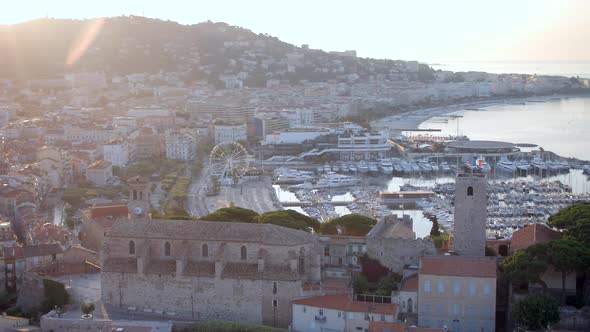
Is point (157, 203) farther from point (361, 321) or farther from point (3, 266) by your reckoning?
point (361, 321)

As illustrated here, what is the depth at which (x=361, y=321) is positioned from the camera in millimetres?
17125

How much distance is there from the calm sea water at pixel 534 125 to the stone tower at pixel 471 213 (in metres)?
40.3

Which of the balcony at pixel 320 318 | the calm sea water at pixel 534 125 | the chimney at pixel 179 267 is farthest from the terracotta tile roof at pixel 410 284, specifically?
the calm sea water at pixel 534 125

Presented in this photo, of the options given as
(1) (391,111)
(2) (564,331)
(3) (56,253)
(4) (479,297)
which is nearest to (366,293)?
(4) (479,297)

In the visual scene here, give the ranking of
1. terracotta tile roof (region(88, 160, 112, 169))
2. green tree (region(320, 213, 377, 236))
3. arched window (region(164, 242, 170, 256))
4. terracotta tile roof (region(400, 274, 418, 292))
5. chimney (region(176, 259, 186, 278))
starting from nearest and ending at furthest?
terracotta tile roof (region(400, 274, 418, 292)) < chimney (region(176, 259, 186, 278)) < arched window (region(164, 242, 170, 256)) < green tree (region(320, 213, 377, 236)) < terracotta tile roof (region(88, 160, 112, 169))

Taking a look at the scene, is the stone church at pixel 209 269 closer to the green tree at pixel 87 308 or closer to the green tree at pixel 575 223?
the green tree at pixel 87 308

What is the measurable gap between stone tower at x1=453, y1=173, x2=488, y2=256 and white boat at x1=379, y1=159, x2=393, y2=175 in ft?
98.4

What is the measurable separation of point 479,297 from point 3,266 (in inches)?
469

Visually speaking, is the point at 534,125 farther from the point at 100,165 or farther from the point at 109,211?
the point at 109,211

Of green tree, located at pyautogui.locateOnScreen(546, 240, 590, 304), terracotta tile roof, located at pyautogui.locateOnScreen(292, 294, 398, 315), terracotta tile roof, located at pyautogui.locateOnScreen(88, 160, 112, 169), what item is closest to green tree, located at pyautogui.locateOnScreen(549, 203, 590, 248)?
green tree, located at pyautogui.locateOnScreen(546, 240, 590, 304)

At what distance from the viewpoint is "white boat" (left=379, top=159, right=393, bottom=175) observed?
5003 centimetres

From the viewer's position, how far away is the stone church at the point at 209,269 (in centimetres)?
1838

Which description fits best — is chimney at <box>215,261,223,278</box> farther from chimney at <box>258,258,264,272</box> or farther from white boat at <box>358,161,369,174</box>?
white boat at <box>358,161,369,174</box>

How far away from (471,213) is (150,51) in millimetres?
80505
